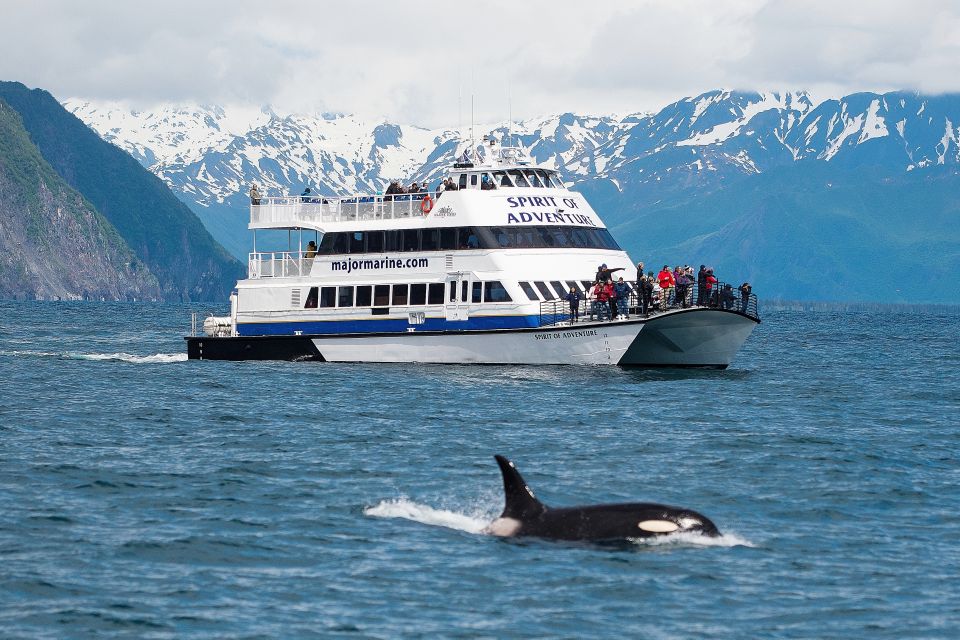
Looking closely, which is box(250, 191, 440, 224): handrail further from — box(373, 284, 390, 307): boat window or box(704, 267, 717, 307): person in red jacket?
box(704, 267, 717, 307): person in red jacket

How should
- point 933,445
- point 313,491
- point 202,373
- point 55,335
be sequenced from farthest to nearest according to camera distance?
point 55,335
point 202,373
point 933,445
point 313,491

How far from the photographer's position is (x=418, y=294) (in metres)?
51.1

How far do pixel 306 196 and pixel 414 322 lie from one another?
908 cm

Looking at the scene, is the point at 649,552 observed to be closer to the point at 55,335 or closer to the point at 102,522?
the point at 102,522

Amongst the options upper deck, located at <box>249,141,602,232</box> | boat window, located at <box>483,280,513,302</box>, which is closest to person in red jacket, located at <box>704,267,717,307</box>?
upper deck, located at <box>249,141,602,232</box>

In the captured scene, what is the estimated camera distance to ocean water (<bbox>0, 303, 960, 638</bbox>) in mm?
18359

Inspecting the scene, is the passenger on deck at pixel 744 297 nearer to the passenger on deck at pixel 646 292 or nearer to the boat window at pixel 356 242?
the passenger on deck at pixel 646 292

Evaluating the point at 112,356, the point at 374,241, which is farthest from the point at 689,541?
the point at 112,356

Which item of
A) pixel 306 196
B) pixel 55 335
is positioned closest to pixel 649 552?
pixel 306 196

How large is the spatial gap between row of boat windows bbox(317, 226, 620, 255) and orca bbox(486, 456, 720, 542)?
29025 mm

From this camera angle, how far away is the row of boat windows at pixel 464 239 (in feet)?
166

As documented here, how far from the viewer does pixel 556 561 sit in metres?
20.4

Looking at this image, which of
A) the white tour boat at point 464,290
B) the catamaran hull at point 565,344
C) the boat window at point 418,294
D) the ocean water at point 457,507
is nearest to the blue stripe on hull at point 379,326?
the white tour boat at point 464,290

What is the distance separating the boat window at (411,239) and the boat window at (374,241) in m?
1.00
